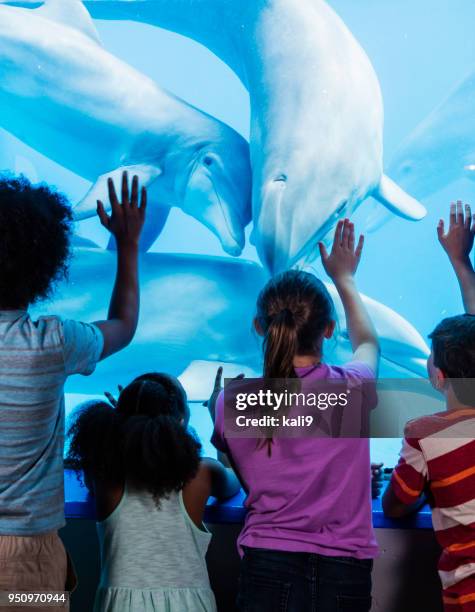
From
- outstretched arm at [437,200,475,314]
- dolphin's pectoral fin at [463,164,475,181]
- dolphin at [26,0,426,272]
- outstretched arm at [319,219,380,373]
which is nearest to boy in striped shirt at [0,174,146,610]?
outstretched arm at [319,219,380,373]

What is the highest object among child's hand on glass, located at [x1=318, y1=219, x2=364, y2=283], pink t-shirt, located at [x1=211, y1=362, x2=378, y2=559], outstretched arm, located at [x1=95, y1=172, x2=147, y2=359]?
child's hand on glass, located at [x1=318, y1=219, x2=364, y2=283]

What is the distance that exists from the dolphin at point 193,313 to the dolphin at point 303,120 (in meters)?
0.29

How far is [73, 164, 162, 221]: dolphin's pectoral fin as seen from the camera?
10.5 feet

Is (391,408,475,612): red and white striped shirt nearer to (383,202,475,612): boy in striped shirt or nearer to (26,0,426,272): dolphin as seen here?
(383,202,475,612): boy in striped shirt

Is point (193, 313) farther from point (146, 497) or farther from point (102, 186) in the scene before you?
point (146, 497)

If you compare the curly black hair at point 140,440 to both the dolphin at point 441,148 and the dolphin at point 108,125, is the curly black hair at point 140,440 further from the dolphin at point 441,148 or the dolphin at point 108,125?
the dolphin at point 441,148

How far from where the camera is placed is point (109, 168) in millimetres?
3471

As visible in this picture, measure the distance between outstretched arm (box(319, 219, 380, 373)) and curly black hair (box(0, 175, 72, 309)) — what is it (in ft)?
2.43

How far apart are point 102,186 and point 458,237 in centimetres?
186

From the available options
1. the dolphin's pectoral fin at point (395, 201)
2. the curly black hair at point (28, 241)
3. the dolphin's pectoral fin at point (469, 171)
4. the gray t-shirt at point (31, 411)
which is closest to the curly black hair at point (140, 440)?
the gray t-shirt at point (31, 411)

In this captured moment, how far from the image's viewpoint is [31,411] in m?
1.29

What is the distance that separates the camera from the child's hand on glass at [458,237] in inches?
77.5

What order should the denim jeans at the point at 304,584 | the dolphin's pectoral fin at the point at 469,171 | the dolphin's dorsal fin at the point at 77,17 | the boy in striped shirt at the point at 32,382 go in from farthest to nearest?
the dolphin's pectoral fin at the point at 469,171 < the dolphin's dorsal fin at the point at 77,17 < the denim jeans at the point at 304,584 < the boy in striped shirt at the point at 32,382

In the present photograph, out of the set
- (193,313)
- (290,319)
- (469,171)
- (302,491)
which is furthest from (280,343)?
(469,171)
